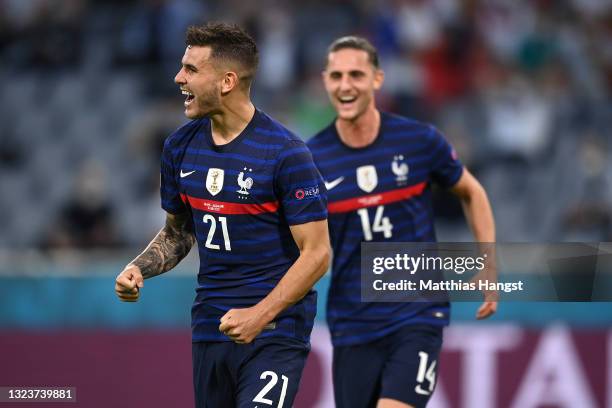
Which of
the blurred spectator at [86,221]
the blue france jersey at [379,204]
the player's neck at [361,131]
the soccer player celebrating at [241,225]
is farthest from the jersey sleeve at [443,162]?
the blurred spectator at [86,221]

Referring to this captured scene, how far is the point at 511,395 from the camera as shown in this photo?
955cm

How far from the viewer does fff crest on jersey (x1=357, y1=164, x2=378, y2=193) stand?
23.1ft

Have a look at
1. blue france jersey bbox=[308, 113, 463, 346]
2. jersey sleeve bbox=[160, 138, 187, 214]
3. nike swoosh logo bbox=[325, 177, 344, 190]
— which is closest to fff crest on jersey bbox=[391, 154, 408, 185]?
blue france jersey bbox=[308, 113, 463, 346]

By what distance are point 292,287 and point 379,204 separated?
1748mm

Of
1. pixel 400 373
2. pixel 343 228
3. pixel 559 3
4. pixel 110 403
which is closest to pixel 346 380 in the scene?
pixel 400 373

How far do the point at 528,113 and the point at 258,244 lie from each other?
8.30m

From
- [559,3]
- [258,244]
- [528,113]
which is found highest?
[559,3]

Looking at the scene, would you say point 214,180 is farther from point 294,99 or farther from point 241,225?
point 294,99

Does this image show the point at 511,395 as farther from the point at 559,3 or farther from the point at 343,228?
the point at 559,3

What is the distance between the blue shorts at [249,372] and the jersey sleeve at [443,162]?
5.94 feet

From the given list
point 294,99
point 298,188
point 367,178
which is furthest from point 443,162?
point 294,99

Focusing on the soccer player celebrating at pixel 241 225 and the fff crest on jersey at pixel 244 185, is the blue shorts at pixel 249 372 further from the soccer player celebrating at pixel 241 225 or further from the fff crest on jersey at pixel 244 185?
the fff crest on jersey at pixel 244 185

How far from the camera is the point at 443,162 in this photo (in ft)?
23.4

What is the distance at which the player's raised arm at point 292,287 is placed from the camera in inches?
207
